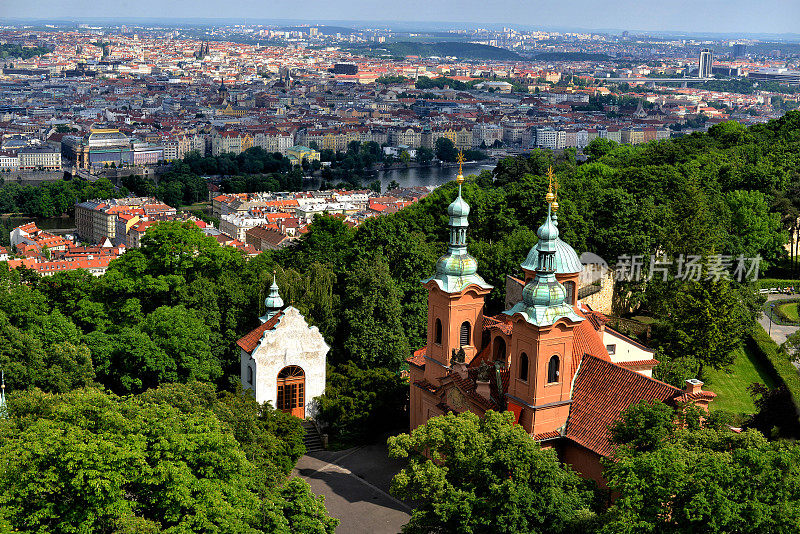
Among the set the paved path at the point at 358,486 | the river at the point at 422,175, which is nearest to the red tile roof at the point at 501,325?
the paved path at the point at 358,486

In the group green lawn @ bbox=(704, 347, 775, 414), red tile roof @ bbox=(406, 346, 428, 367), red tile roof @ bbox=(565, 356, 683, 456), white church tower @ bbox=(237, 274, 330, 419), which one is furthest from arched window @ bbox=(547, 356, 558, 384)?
green lawn @ bbox=(704, 347, 775, 414)

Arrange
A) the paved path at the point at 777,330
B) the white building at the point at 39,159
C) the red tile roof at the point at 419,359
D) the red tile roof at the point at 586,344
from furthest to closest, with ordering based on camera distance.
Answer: the white building at the point at 39,159 < the paved path at the point at 777,330 < the red tile roof at the point at 419,359 < the red tile roof at the point at 586,344

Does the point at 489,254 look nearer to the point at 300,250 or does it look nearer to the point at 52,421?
the point at 300,250

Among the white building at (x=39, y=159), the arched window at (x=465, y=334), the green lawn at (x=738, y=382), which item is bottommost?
the white building at (x=39, y=159)

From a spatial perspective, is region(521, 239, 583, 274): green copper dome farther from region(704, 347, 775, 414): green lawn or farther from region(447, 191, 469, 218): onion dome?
region(704, 347, 775, 414): green lawn

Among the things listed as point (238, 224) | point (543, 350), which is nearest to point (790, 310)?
point (543, 350)

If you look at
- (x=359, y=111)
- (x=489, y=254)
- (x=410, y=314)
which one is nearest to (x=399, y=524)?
(x=410, y=314)

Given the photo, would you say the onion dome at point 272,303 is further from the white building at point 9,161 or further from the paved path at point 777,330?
the white building at point 9,161
